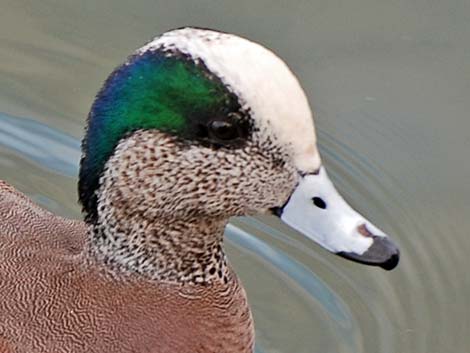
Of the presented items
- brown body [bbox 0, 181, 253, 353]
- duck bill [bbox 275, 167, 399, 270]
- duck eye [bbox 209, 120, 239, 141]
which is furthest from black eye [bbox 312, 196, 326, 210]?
brown body [bbox 0, 181, 253, 353]

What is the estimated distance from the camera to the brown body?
3.08 meters

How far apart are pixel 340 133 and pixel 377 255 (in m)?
1.45

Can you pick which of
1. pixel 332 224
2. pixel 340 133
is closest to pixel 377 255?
pixel 332 224

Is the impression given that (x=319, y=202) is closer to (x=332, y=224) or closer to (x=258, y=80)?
(x=332, y=224)

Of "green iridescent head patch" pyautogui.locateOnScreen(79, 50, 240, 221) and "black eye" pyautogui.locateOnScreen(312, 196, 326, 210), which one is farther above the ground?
"green iridescent head patch" pyautogui.locateOnScreen(79, 50, 240, 221)

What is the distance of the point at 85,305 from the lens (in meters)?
3.12

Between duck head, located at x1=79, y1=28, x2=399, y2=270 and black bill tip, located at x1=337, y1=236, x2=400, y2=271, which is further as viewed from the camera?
black bill tip, located at x1=337, y1=236, x2=400, y2=271

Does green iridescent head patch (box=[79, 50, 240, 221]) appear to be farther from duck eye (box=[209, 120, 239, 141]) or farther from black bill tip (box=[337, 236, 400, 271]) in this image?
black bill tip (box=[337, 236, 400, 271])

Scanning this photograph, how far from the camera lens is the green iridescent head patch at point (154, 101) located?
2.84 m

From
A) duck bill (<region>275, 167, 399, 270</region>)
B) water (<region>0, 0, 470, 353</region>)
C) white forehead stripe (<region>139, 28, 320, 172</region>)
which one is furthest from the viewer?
water (<region>0, 0, 470, 353</region>)

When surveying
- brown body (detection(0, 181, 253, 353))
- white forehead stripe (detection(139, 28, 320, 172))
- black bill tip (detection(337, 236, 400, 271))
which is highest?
white forehead stripe (detection(139, 28, 320, 172))

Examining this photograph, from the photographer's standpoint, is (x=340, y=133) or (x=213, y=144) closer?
(x=213, y=144)

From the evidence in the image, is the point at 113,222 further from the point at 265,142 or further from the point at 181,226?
the point at 265,142

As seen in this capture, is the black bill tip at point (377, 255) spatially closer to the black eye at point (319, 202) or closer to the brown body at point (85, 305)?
the black eye at point (319, 202)
